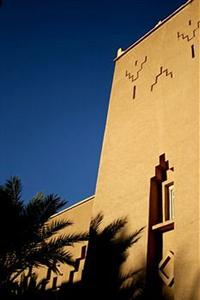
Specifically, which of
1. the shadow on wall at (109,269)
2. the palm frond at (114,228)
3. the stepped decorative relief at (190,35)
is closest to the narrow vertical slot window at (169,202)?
the shadow on wall at (109,269)

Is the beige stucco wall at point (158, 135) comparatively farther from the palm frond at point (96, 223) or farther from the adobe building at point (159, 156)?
the palm frond at point (96, 223)

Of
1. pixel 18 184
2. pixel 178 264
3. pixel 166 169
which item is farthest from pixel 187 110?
pixel 18 184

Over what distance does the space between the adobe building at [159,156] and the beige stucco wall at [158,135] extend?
2 centimetres

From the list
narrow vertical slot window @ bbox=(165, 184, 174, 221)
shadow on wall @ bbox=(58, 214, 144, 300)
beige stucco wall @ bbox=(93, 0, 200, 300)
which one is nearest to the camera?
Answer: beige stucco wall @ bbox=(93, 0, 200, 300)

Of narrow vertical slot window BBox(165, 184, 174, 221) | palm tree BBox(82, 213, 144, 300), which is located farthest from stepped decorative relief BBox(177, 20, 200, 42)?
palm tree BBox(82, 213, 144, 300)

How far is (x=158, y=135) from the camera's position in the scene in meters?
9.59

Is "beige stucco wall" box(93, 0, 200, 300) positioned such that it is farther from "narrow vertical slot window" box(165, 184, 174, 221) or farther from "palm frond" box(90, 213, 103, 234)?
"narrow vertical slot window" box(165, 184, 174, 221)

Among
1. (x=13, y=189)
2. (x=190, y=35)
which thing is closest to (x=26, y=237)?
(x=13, y=189)

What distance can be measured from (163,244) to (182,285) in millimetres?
1278

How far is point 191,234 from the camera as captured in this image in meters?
7.46

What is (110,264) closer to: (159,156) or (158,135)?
(159,156)

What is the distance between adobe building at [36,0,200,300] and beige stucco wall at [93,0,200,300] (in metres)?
0.02

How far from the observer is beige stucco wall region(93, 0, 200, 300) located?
304 inches

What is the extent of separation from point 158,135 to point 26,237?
3367mm
